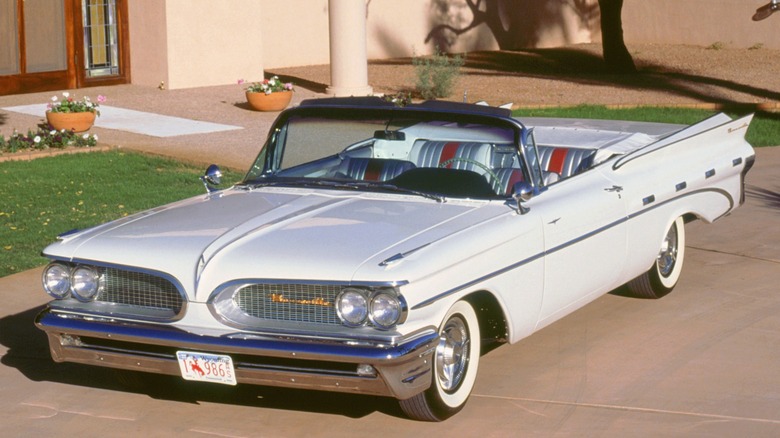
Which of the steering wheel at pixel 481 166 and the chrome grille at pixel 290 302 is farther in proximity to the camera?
the steering wheel at pixel 481 166

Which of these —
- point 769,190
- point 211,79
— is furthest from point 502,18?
point 769,190

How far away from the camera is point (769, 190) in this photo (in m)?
12.3

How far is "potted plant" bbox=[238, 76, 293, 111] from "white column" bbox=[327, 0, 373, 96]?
1.36 metres

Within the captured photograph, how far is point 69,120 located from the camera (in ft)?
51.6

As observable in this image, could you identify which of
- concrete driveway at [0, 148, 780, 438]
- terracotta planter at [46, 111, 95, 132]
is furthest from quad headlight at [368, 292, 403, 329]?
terracotta planter at [46, 111, 95, 132]

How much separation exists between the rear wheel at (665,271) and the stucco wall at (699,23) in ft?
66.1

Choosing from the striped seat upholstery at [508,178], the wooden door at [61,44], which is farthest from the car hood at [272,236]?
the wooden door at [61,44]

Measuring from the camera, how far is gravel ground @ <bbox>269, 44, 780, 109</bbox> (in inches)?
790

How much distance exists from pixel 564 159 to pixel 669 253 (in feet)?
3.26

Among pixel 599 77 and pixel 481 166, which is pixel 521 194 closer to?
pixel 481 166

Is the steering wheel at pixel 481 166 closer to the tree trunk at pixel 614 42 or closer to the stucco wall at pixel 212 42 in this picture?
the stucco wall at pixel 212 42

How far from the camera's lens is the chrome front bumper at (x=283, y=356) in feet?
19.2

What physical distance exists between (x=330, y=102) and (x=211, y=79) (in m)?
14.2

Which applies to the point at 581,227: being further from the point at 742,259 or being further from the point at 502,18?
the point at 502,18
